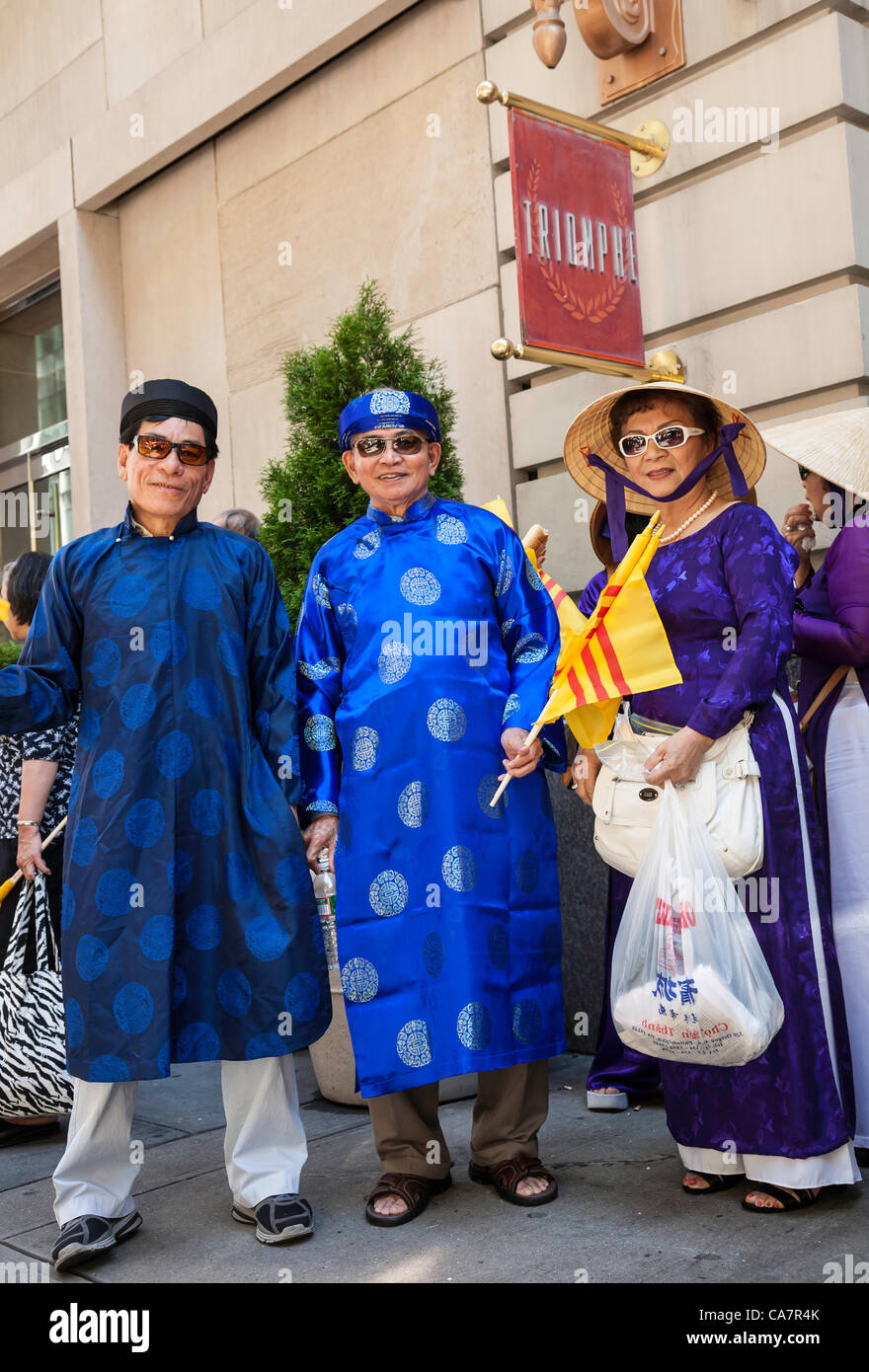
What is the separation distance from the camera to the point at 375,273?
283 inches

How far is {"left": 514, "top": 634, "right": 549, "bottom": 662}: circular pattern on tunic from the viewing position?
3.44m

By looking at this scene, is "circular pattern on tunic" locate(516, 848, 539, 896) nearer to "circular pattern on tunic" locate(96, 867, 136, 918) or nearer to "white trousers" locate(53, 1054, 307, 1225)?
"white trousers" locate(53, 1054, 307, 1225)

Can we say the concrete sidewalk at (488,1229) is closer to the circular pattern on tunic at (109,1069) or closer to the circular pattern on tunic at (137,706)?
the circular pattern on tunic at (109,1069)

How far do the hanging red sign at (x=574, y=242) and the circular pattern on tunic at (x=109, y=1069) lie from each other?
3.18m

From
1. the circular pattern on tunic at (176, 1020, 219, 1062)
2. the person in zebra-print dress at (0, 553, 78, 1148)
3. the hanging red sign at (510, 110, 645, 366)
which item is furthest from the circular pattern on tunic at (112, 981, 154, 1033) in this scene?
the hanging red sign at (510, 110, 645, 366)

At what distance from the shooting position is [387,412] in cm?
342

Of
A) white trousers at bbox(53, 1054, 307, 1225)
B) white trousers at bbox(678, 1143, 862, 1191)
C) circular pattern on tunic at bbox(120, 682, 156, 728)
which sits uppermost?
circular pattern on tunic at bbox(120, 682, 156, 728)

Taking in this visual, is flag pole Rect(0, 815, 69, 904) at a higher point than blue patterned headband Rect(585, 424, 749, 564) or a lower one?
lower

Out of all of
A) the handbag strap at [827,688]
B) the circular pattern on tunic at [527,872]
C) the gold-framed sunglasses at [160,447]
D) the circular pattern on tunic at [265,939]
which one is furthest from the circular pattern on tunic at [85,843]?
the handbag strap at [827,688]

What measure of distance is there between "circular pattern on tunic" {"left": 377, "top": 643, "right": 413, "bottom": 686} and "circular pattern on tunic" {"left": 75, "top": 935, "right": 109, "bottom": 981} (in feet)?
3.11

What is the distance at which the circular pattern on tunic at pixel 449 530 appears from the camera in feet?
11.3

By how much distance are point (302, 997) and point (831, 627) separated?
1687mm

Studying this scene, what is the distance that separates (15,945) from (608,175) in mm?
3861

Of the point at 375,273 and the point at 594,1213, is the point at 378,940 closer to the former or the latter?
the point at 594,1213
